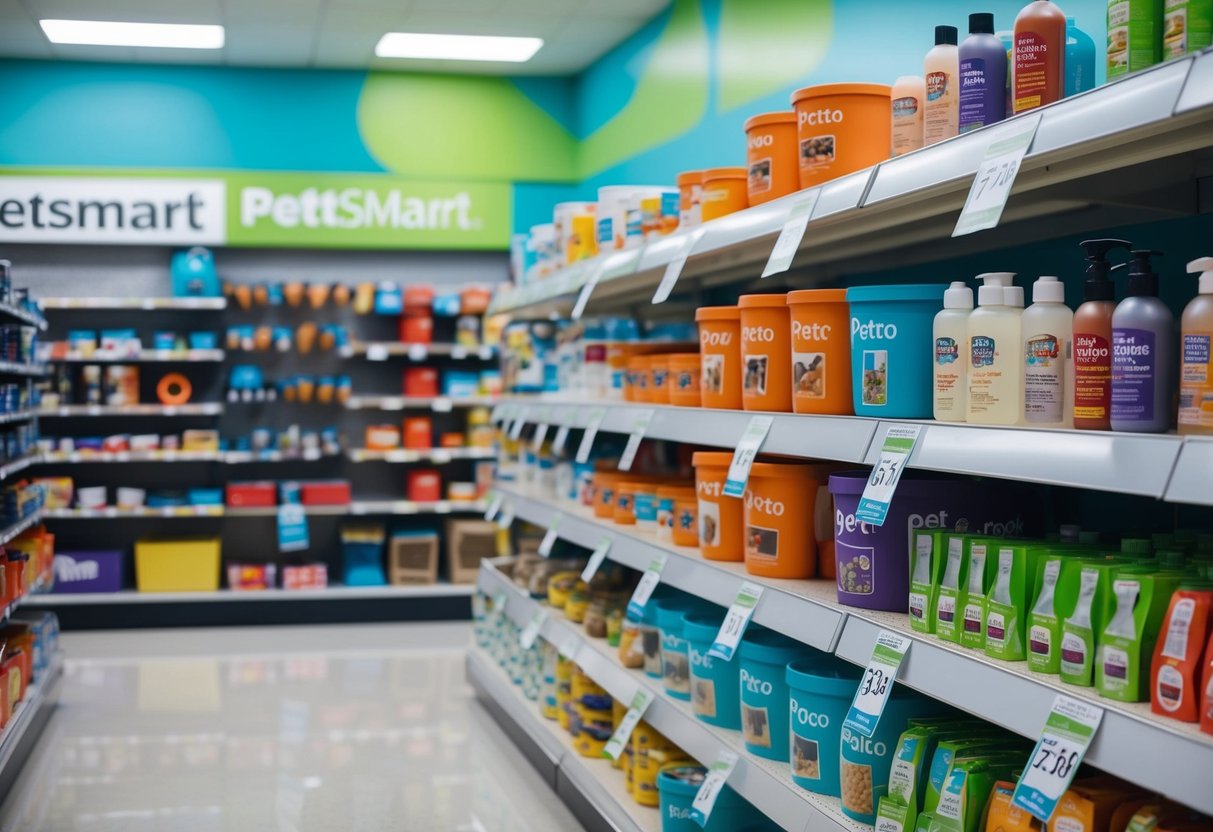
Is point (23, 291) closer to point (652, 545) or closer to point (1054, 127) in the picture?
point (652, 545)

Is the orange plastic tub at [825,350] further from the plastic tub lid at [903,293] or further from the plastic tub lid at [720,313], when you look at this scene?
the plastic tub lid at [720,313]

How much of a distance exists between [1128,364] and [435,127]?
6.71 meters

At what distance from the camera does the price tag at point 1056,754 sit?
156 centimetres

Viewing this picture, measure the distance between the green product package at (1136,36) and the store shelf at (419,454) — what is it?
6013 mm

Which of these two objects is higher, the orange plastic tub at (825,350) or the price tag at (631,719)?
the orange plastic tub at (825,350)

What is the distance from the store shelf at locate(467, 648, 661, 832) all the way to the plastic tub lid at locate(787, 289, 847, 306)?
4.95 feet

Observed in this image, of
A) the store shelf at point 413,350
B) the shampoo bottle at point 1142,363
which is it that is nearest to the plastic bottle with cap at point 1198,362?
the shampoo bottle at point 1142,363

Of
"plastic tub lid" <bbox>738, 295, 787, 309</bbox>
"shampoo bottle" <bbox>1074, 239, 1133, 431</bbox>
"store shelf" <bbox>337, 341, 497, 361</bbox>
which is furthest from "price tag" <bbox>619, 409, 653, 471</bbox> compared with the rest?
"store shelf" <bbox>337, 341, 497, 361</bbox>

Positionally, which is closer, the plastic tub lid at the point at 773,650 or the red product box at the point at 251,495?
the plastic tub lid at the point at 773,650

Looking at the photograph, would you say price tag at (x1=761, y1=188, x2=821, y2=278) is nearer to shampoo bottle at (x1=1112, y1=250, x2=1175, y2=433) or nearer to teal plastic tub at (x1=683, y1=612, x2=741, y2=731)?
shampoo bottle at (x1=1112, y1=250, x2=1175, y2=433)

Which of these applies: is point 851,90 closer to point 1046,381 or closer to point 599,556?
point 1046,381

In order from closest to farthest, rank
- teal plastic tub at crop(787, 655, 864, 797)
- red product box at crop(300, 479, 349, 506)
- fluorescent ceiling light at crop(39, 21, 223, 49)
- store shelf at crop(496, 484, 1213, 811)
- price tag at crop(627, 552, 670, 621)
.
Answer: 1. store shelf at crop(496, 484, 1213, 811)
2. teal plastic tub at crop(787, 655, 864, 797)
3. price tag at crop(627, 552, 670, 621)
4. fluorescent ceiling light at crop(39, 21, 223, 49)
5. red product box at crop(300, 479, 349, 506)

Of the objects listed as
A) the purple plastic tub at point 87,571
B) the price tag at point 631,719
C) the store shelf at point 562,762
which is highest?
the price tag at point 631,719

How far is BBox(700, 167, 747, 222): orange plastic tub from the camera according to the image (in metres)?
3.00
